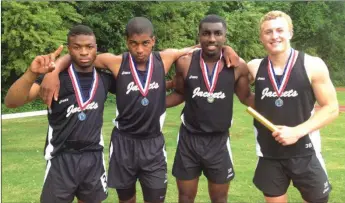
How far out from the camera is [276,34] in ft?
14.8

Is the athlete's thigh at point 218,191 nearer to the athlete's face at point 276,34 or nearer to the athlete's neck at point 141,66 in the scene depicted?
the athlete's neck at point 141,66

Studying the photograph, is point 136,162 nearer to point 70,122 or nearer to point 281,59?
point 70,122

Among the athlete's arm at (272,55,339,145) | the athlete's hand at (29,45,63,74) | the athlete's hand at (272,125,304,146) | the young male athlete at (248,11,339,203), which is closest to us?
→ the athlete's hand at (29,45,63,74)

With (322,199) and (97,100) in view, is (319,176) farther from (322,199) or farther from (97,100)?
(97,100)

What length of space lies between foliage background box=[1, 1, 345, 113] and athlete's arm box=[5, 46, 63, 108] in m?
15.9

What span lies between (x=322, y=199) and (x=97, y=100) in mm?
2365

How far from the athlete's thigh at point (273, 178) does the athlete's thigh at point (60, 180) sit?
1.81 metres

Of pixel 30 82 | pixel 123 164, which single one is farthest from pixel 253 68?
pixel 30 82

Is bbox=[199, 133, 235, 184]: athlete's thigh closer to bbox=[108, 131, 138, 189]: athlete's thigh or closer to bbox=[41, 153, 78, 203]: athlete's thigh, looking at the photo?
bbox=[108, 131, 138, 189]: athlete's thigh

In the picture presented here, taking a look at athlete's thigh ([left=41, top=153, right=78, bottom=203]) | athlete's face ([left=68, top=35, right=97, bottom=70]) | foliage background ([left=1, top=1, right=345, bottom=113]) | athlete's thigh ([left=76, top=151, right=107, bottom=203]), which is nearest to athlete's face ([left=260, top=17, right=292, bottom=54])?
athlete's face ([left=68, top=35, right=97, bottom=70])

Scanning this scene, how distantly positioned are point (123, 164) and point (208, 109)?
1.05 metres

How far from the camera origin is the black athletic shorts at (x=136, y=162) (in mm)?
4965

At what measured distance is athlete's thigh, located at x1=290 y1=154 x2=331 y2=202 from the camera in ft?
14.9

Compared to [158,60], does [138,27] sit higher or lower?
higher
